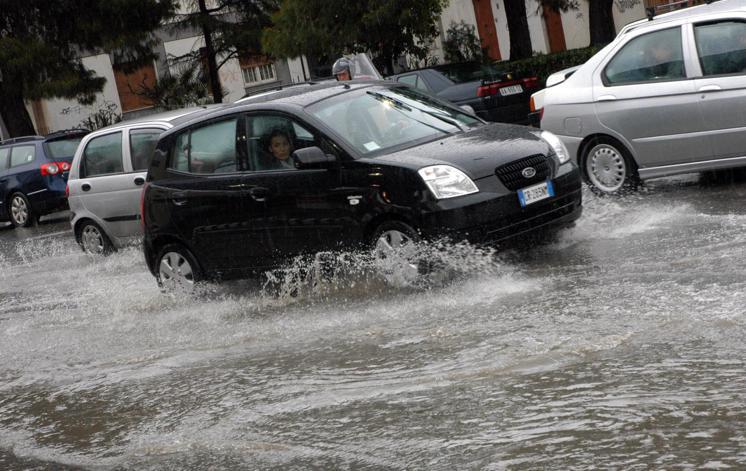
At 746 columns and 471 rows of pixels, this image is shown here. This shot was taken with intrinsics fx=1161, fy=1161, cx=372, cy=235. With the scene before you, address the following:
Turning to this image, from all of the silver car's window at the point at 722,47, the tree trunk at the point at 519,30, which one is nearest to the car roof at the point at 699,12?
the silver car's window at the point at 722,47

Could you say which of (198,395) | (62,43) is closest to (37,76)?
(62,43)

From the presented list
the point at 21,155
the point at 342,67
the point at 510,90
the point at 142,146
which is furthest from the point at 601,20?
the point at 142,146

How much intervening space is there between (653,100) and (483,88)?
8.38 m

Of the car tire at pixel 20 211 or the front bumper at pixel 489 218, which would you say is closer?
the front bumper at pixel 489 218

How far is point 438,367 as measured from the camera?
643 centimetres

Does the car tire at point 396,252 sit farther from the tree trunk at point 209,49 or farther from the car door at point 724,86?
the tree trunk at point 209,49

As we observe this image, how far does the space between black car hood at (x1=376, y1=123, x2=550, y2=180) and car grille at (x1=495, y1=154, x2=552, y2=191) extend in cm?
4

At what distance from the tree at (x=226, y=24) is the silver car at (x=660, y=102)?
21.1 m

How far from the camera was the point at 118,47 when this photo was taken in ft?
102

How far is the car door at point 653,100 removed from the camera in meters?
10.6

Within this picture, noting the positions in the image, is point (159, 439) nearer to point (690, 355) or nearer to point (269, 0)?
point (690, 355)

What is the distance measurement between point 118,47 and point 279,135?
75.4 feet

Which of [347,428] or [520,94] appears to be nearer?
[347,428]

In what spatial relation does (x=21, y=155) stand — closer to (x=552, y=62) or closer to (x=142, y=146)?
(x=142, y=146)
